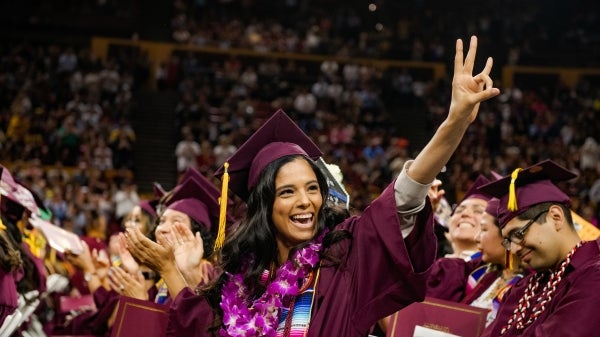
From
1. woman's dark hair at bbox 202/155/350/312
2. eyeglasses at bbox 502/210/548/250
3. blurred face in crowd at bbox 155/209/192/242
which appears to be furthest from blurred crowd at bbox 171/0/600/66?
woman's dark hair at bbox 202/155/350/312

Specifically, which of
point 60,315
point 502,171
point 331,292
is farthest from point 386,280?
point 502,171

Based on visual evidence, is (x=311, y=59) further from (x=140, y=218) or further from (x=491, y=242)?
(x=491, y=242)

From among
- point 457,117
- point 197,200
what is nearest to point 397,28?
point 197,200

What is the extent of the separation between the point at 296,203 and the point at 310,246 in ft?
0.53

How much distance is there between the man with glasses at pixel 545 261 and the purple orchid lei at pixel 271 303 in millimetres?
984

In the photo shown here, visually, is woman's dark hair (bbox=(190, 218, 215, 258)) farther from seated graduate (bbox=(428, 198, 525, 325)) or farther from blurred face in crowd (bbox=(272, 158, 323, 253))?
blurred face in crowd (bbox=(272, 158, 323, 253))

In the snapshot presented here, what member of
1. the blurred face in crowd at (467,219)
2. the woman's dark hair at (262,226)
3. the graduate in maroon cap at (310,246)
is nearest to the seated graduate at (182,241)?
the graduate in maroon cap at (310,246)

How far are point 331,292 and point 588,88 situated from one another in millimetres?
20418

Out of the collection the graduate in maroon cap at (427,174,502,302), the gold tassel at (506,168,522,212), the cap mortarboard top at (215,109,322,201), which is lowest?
the graduate in maroon cap at (427,174,502,302)

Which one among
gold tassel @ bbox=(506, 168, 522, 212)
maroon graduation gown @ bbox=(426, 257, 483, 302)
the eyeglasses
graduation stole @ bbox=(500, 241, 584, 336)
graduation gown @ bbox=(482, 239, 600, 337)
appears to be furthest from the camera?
maroon graduation gown @ bbox=(426, 257, 483, 302)

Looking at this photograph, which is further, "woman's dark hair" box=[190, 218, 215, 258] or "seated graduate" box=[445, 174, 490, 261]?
"seated graduate" box=[445, 174, 490, 261]

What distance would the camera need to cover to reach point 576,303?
3168mm

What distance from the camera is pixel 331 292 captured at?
2822 millimetres

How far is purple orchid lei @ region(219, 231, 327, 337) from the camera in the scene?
2910mm
